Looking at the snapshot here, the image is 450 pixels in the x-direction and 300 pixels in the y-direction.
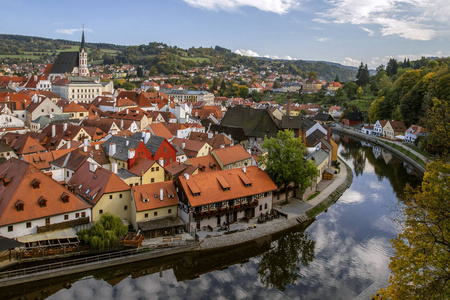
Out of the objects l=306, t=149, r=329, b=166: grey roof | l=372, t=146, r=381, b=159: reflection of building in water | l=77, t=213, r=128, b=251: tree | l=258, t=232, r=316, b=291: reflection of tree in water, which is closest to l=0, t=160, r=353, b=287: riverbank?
l=77, t=213, r=128, b=251: tree

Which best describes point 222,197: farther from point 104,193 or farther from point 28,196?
point 28,196

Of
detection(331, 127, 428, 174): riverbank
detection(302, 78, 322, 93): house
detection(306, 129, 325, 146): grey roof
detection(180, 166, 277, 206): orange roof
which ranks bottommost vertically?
detection(331, 127, 428, 174): riverbank

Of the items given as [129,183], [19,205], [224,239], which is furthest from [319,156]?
[19,205]

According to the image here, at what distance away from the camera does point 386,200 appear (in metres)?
36.1

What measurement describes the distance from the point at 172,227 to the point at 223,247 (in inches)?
147

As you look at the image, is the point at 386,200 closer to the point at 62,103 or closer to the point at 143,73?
the point at 62,103

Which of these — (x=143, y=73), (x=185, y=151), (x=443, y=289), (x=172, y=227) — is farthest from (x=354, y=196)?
(x=143, y=73)

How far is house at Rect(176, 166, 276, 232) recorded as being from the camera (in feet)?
83.8

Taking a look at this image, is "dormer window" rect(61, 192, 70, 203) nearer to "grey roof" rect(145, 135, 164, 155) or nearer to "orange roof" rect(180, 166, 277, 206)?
"orange roof" rect(180, 166, 277, 206)

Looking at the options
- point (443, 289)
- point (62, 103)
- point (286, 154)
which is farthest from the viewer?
point (62, 103)

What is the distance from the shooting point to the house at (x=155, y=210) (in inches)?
A: 971

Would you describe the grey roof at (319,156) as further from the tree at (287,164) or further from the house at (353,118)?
the house at (353,118)

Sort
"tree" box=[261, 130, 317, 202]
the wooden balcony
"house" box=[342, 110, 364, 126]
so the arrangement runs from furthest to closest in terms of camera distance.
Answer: "house" box=[342, 110, 364, 126]
"tree" box=[261, 130, 317, 202]
the wooden balcony

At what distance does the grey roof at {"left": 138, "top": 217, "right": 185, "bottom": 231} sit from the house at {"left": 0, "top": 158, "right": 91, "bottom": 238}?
12.0 feet
